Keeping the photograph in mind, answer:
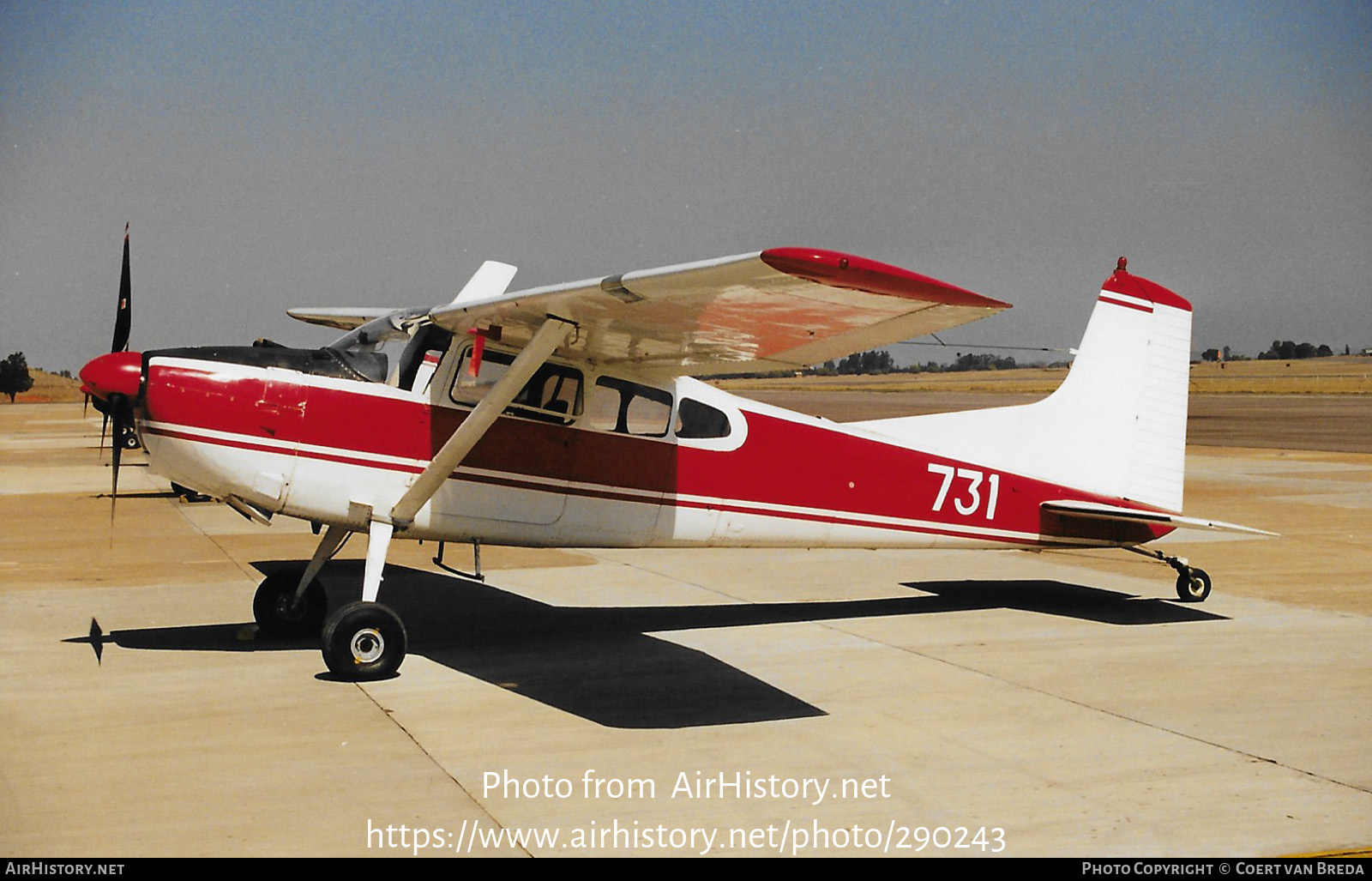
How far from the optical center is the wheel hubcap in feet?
23.7

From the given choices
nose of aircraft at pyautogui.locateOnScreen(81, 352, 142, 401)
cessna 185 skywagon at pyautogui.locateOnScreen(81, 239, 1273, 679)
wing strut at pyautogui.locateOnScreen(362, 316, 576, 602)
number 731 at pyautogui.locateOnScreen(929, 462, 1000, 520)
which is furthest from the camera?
number 731 at pyautogui.locateOnScreen(929, 462, 1000, 520)

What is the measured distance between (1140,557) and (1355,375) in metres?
106

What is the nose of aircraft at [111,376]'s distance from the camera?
6945 millimetres

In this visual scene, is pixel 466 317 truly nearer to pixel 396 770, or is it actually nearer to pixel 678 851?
pixel 396 770

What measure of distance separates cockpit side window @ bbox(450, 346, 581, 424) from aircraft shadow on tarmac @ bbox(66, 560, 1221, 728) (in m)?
1.68

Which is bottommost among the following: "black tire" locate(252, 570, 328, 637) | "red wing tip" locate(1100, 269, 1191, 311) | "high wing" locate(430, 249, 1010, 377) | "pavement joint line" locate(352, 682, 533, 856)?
"pavement joint line" locate(352, 682, 533, 856)

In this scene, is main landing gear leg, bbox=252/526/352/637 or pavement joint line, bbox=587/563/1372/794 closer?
pavement joint line, bbox=587/563/1372/794

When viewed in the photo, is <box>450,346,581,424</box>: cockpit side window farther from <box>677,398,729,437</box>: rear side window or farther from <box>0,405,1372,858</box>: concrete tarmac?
<box>0,405,1372,858</box>: concrete tarmac

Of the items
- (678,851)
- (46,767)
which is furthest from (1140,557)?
(46,767)

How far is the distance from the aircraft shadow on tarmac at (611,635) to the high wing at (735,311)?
80.8 inches

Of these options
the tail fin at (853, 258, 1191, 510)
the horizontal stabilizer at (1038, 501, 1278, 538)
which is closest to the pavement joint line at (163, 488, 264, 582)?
the tail fin at (853, 258, 1191, 510)

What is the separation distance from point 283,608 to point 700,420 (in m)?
3.34

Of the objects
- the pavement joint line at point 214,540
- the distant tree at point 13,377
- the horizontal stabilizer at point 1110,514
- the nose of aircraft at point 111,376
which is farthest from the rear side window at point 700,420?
the distant tree at point 13,377

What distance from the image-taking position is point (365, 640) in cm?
725
